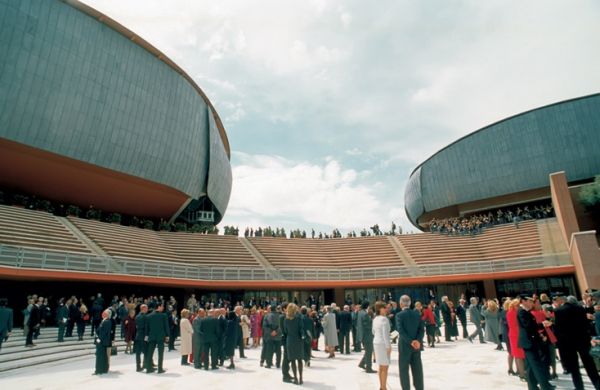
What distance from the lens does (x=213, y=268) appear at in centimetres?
2620

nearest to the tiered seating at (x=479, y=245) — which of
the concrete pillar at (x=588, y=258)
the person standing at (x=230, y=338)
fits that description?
the concrete pillar at (x=588, y=258)

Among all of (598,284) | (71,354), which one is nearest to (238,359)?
(71,354)

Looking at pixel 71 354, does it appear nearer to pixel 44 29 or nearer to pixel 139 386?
pixel 139 386

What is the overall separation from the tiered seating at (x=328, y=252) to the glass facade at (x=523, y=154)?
1933 cm

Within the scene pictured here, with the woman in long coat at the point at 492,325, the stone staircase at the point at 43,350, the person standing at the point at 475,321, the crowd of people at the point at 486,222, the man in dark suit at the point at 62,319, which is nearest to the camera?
the stone staircase at the point at 43,350

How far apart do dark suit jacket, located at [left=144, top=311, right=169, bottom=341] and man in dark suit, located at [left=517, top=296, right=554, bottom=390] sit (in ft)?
28.1

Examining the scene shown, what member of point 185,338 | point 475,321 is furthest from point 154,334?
point 475,321

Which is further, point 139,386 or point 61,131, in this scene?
point 61,131

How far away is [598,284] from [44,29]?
3926cm

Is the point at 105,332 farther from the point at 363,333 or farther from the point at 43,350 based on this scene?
the point at 363,333

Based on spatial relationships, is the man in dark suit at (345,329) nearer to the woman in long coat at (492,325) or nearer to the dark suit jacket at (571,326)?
the woman in long coat at (492,325)

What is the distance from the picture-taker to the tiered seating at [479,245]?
100 feet

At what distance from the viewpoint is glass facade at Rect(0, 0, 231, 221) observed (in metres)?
25.3

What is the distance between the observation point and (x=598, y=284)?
2180 centimetres
